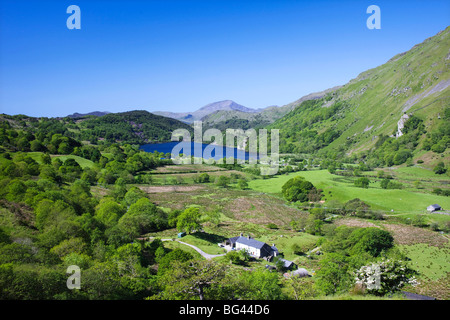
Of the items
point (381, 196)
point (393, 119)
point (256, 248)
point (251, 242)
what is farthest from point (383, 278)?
point (393, 119)

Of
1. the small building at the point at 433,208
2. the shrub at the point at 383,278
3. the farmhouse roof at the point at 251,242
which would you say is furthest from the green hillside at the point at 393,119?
the shrub at the point at 383,278

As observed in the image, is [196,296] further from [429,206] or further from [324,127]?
[324,127]

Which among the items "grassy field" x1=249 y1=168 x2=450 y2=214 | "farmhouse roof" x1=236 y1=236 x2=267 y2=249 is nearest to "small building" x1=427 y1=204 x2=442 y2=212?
"grassy field" x1=249 y1=168 x2=450 y2=214

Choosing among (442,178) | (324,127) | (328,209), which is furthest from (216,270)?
(324,127)

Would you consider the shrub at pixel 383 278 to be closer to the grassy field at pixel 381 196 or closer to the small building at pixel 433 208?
the grassy field at pixel 381 196

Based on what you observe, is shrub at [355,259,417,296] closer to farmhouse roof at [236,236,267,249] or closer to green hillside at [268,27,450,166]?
farmhouse roof at [236,236,267,249]
